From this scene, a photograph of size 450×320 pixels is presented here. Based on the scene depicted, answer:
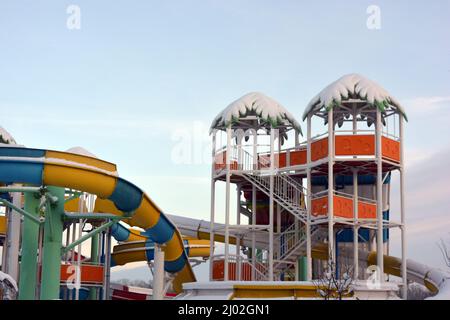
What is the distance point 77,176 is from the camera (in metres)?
18.6

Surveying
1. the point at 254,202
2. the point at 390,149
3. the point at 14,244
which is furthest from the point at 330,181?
the point at 14,244

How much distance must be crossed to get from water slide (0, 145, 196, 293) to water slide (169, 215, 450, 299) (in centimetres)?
1068

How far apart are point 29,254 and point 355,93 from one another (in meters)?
14.3

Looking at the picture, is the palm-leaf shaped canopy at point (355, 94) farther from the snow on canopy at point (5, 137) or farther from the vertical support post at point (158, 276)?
the snow on canopy at point (5, 137)

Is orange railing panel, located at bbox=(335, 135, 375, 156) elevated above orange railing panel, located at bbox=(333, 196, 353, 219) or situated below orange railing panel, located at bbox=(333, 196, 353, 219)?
above

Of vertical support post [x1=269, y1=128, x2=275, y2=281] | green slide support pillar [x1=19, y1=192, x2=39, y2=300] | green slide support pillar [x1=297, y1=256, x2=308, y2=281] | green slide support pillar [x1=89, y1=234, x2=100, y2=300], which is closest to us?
green slide support pillar [x1=19, y1=192, x2=39, y2=300]

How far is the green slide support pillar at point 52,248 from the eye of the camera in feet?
65.9

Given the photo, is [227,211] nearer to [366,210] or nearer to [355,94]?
[366,210]

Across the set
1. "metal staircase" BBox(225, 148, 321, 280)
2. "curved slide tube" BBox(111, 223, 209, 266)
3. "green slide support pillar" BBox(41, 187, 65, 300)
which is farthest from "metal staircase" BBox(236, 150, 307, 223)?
"green slide support pillar" BBox(41, 187, 65, 300)

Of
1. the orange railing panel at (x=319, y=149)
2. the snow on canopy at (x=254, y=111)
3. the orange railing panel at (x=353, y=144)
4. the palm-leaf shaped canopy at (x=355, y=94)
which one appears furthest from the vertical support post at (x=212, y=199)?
the orange railing panel at (x=353, y=144)

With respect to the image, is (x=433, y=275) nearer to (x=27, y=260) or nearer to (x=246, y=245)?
(x=246, y=245)

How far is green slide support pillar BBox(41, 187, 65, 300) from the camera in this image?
20.1m

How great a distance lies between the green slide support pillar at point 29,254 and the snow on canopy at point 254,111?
11.8 m

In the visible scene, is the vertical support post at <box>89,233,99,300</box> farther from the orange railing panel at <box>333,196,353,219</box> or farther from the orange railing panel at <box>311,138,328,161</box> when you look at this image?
the orange railing panel at <box>333,196,353,219</box>
